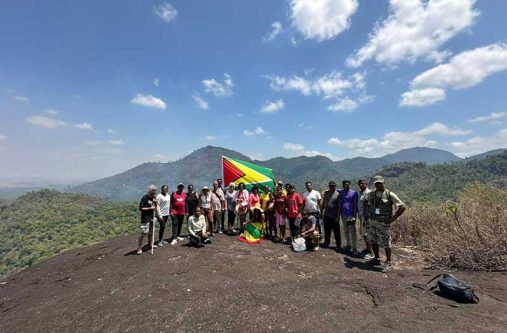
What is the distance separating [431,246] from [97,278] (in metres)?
10.0

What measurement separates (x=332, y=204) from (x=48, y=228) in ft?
236

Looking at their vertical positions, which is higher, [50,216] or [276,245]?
[276,245]

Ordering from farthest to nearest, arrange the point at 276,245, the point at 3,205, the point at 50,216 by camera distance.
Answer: the point at 3,205
the point at 50,216
the point at 276,245

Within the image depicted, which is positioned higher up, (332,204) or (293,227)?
(332,204)

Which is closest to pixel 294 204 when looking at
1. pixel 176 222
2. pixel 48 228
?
pixel 176 222

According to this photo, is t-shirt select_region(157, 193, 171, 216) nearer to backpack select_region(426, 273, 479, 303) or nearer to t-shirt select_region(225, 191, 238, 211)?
t-shirt select_region(225, 191, 238, 211)

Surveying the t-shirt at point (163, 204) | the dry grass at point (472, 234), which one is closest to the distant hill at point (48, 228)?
the t-shirt at point (163, 204)

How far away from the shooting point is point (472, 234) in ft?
26.0

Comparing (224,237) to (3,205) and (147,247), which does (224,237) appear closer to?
(147,247)

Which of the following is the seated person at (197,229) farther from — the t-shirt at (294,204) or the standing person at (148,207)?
the t-shirt at (294,204)

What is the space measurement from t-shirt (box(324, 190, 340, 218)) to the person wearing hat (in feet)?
3.84

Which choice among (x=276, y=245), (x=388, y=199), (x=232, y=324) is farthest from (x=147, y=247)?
(x=388, y=199)

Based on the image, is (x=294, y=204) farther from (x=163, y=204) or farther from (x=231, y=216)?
(x=163, y=204)

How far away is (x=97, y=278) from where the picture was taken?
7.66 m
